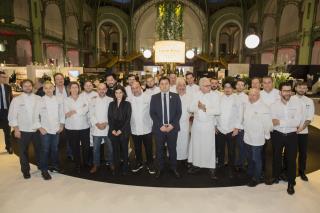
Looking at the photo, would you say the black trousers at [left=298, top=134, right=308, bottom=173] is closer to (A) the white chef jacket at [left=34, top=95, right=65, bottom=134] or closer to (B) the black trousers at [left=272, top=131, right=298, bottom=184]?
(B) the black trousers at [left=272, top=131, right=298, bottom=184]

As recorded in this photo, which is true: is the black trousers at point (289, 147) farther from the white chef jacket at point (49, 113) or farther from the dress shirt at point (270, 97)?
the white chef jacket at point (49, 113)

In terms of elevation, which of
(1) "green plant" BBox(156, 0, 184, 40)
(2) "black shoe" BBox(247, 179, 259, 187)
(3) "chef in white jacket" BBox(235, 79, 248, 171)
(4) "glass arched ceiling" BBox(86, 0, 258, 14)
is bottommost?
(2) "black shoe" BBox(247, 179, 259, 187)

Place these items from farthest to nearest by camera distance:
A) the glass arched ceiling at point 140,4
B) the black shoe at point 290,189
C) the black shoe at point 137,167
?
1. the glass arched ceiling at point 140,4
2. the black shoe at point 137,167
3. the black shoe at point 290,189

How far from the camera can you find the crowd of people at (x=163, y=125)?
4254mm

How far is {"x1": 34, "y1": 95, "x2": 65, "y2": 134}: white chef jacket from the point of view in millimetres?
4492

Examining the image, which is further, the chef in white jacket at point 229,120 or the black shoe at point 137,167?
the black shoe at point 137,167

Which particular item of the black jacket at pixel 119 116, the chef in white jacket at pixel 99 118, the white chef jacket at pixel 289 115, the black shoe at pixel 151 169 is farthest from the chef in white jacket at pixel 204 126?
the chef in white jacket at pixel 99 118

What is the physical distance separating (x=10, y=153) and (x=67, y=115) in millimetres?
2179

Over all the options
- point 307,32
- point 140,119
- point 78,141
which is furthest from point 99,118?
point 307,32

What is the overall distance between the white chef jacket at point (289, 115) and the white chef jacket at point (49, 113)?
361 cm

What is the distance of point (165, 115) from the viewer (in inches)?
179

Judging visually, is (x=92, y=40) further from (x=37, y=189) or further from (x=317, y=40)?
(x=37, y=189)

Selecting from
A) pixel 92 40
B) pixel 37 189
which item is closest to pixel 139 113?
pixel 37 189

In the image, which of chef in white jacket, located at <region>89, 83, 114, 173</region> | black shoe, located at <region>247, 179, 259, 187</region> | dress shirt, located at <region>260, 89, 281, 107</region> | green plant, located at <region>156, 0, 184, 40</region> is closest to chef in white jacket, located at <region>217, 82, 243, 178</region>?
black shoe, located at <region>247, 179, 259, 187</region>
